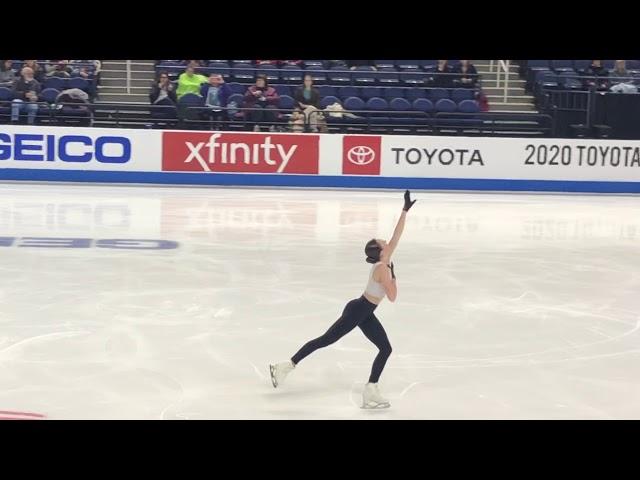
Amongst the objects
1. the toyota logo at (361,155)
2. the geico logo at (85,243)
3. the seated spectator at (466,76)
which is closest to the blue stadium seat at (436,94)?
the seated spectator at (466,76)

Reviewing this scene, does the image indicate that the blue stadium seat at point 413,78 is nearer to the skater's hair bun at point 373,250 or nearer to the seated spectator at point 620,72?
the seated spectator at point 620,72

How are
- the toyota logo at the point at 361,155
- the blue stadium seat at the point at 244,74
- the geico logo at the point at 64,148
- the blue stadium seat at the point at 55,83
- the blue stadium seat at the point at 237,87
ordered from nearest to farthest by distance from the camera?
1. the geico logo at the point at 64,148
2. the toyota logo at the point at 361,155
3. the blue stadium seat at the point at 55,83
4. the blue stadium seat at the point at 237,87
5. the blue stadium seat at the point at 244,74

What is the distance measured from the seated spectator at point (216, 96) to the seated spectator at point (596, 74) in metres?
8.10

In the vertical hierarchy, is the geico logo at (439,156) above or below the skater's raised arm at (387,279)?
above

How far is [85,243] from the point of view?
40.7 ft

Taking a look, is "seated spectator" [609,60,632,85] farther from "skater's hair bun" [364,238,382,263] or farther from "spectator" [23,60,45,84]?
"skater's hair bun" [364,238,382,263]

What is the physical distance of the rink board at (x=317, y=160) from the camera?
62.4 feet

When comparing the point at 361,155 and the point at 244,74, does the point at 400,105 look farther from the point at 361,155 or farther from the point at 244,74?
the point at 244,74

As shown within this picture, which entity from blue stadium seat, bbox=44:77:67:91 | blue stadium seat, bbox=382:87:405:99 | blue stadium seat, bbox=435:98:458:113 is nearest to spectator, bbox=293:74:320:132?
blue stadium seat, bbox=382:87:405:99

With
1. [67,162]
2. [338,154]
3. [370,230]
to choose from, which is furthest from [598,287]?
[67,162]

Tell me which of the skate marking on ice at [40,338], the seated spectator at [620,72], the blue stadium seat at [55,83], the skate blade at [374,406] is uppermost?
the seated spectator at [620,72]

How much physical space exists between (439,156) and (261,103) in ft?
12.3

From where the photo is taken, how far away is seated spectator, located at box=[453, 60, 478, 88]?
2180 centimetres
